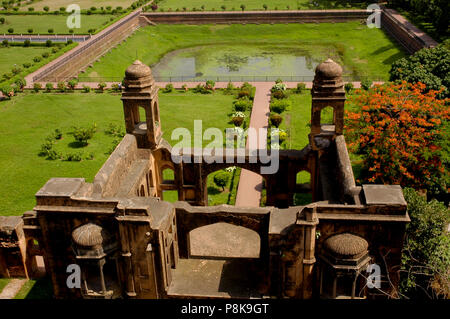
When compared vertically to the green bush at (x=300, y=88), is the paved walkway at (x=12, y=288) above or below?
below

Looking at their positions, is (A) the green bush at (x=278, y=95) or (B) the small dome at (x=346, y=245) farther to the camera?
(A) the green bush at (x=278, y=95)

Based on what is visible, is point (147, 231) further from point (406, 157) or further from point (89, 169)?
point (89, 169)

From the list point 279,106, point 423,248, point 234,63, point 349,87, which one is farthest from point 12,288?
point 234,63

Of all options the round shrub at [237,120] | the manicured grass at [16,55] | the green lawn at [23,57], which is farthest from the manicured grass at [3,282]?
the manicured grass at [16,55]

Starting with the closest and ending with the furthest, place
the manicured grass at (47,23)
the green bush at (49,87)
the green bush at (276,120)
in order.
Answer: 1. the green bush at (276,120)
2. the green bush at (49,87)
3. the manicured grass at (47,23)

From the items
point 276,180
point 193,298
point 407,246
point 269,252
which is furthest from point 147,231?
point 407,246

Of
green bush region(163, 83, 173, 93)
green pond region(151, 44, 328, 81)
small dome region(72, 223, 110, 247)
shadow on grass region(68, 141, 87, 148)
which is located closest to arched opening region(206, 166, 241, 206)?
small dome region(72, 223, 110, 247)

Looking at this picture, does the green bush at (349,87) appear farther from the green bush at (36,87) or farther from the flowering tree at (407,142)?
the green bush at (36,87)
